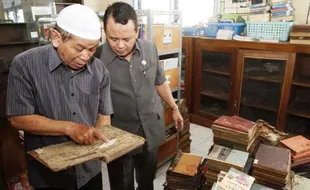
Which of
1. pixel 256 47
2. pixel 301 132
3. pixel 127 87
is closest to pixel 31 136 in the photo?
pixel 127 87

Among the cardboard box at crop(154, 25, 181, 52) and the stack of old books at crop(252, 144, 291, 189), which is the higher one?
the cardboard box at crop(154, 25, 181, 52)

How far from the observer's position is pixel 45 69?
93 centimetres

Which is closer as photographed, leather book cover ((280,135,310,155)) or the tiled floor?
leather book cover ((280,135,310,155))

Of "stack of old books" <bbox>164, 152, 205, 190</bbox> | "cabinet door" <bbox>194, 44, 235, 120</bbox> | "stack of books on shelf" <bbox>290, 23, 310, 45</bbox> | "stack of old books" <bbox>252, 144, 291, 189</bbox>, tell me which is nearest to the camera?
"stack of old books" <bbox>252, 144, 291, 189</bbox>

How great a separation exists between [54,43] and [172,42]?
1547 mm

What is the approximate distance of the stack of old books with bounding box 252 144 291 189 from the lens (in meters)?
1.43

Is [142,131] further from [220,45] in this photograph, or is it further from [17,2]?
[17,2]

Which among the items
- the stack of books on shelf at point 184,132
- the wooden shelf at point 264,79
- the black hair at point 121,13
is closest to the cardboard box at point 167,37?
the stack of books on shelf at point 184,132

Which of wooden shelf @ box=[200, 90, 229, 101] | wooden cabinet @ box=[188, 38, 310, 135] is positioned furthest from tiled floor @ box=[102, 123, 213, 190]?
wooden shelf @ box=[200, 90, 229, 101]

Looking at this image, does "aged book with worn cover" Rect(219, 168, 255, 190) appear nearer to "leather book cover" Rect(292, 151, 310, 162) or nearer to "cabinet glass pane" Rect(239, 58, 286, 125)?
"leather book cover" Rect(292, 151, 310, 162)

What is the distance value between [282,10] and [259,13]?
0.79 feet

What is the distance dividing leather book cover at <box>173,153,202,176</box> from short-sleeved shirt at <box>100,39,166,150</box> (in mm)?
344

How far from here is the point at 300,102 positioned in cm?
276

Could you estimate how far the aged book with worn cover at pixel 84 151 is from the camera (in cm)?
75
